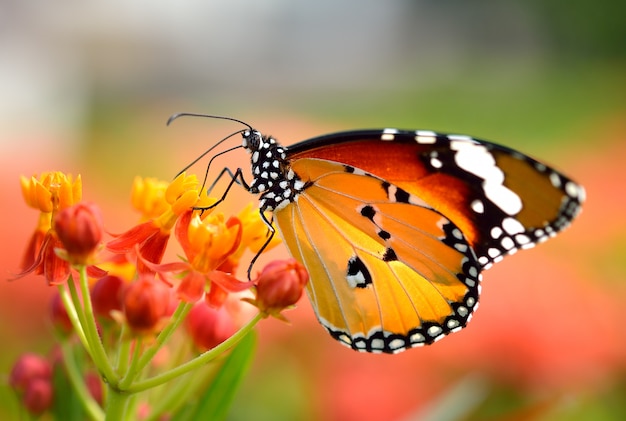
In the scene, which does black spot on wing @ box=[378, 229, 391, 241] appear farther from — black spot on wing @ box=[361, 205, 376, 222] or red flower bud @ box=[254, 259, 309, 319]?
red flower bud @ box=[254, 259, 309, 319]

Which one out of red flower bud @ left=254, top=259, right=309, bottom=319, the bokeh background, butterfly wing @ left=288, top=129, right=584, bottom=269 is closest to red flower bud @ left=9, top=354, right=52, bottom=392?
red flower bud @ left=254, top=259, right=309, bottom=319

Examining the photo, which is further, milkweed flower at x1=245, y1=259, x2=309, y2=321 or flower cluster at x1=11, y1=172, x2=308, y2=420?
milkweed flower at x1=245, y1=259, x2=309, y2=321

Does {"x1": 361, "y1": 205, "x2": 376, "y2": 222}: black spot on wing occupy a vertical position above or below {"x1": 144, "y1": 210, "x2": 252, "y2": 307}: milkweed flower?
above

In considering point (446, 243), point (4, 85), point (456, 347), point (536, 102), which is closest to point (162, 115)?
point (4, 85)

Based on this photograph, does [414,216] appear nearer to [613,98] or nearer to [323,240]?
[323,240]

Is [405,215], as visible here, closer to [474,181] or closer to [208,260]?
[474,181]

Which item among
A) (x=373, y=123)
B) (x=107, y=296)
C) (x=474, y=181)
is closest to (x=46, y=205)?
(x=107, y=296)
